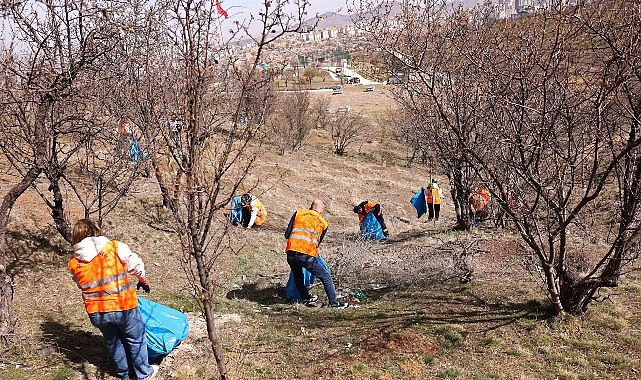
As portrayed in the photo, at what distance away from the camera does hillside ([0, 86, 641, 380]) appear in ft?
15.0

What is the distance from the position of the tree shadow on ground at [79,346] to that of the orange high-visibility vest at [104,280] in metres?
0.95

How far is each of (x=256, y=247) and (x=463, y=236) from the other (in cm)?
435

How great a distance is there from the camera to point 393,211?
16.2m

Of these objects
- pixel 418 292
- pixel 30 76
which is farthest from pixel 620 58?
pixel 30 76

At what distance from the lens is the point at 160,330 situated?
4.61 m

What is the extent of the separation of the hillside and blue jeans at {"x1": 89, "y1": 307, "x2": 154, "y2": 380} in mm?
344

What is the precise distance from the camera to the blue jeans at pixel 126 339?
3936 millimetres

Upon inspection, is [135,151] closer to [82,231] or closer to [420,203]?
[82,231]

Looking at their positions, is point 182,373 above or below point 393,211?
above

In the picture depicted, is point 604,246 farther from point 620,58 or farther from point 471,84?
point 620,58

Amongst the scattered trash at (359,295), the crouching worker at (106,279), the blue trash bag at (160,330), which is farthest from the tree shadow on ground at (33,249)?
the scattered trash at (359,295)

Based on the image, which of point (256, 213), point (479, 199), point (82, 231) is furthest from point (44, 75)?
point (479, 199)

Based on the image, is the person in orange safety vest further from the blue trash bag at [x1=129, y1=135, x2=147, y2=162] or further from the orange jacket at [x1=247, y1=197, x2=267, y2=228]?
the blue trash bag at [x1=129, y1=135, x2=147, y2=162]

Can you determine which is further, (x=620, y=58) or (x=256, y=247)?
(x=256, y=247)
